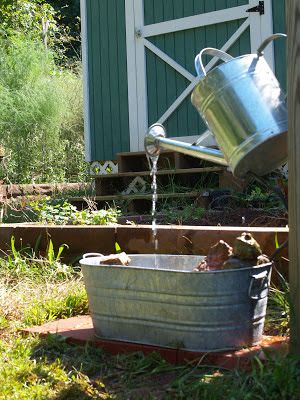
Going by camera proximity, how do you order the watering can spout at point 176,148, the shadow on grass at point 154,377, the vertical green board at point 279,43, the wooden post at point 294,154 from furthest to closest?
the vertical green board at point 279,43 < the watering can spout at point 176,148 < the wooden post at point 294,154 < the shadow on grass at point 154,377

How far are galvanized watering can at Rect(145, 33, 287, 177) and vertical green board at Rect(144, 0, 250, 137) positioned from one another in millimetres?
3855

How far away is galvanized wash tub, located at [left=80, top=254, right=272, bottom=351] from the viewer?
2.34 m

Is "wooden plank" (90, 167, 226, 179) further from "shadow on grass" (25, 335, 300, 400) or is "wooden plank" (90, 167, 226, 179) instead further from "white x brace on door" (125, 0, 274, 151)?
"shadow on grass" (25, 335, 300, 400)

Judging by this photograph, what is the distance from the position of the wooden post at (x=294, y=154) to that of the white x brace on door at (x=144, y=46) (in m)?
3.96

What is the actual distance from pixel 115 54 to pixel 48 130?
2.31 metres

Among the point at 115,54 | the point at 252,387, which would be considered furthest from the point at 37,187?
the point at 252,387

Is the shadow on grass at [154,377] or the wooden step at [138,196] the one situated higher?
the wooden step at [138,196]

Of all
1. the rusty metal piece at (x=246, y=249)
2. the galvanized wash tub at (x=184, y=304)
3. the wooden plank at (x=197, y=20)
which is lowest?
the galvanized wash tub at (x=184, y=304)

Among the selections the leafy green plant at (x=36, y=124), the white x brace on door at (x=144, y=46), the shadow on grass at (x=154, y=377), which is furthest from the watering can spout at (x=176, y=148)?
the leafy green plant at (x=36, y=124)

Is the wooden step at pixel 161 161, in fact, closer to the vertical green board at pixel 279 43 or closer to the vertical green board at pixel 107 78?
the vertical green board at pixel 107 78

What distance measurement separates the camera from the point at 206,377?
2215mm

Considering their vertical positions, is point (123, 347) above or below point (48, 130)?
below

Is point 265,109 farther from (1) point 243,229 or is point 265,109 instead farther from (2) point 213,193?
(2) point 213,193

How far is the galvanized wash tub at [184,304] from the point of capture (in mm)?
2342
